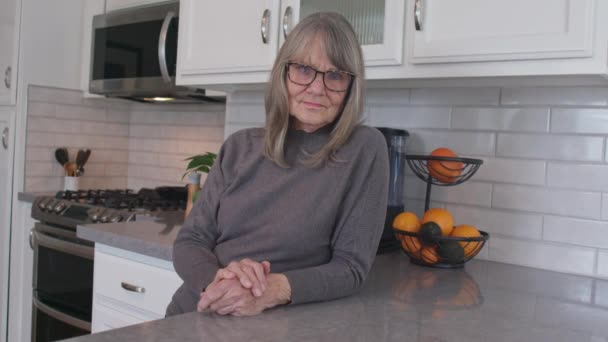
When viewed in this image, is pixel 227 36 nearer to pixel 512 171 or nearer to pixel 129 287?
pixel 129 287

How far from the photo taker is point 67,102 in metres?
3.11

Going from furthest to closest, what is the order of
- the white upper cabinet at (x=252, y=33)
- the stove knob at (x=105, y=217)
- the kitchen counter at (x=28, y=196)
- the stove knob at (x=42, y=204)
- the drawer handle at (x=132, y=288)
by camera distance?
the kitchen counter at (x=28, y=196), the stove knob at (x=42, y=204), the stove knob at (x=105, y=217), the drawer handle at (x=132, y=288), the white upper cabinet at (x=252, y=33)

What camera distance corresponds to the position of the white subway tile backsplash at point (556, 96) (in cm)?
159

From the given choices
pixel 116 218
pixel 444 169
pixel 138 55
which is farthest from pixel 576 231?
pixel 138 55

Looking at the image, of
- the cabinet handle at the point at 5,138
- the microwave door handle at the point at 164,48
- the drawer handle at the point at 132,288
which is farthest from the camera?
the cabinet handle at the point at 5,138

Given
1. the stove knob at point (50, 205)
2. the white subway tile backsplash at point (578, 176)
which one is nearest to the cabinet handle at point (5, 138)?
the stove knob at point (50, 205)

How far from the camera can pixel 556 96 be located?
165cm

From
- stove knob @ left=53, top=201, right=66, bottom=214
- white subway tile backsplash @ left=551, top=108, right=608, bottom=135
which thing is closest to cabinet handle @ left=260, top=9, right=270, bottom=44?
white subway tile backsplash @ left=551, top=108, right=608, bottom=135

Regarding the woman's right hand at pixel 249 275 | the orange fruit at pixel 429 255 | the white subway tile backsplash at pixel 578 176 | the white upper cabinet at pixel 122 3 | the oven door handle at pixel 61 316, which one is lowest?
the oven door handle at pixel 61 316

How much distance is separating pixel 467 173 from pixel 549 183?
0.25 m

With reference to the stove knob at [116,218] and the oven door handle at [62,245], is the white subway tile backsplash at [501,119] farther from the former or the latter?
the oven door handle at [62,245]

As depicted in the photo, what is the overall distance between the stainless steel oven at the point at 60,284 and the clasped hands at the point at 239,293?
1.51 metres

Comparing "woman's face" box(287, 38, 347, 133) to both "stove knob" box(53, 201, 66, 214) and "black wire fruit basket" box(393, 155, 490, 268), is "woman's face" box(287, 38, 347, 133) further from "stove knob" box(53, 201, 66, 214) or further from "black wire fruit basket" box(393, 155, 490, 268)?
"stove knob" box(53, 201, 66, 214)

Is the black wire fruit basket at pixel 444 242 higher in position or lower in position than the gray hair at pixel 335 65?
lower
